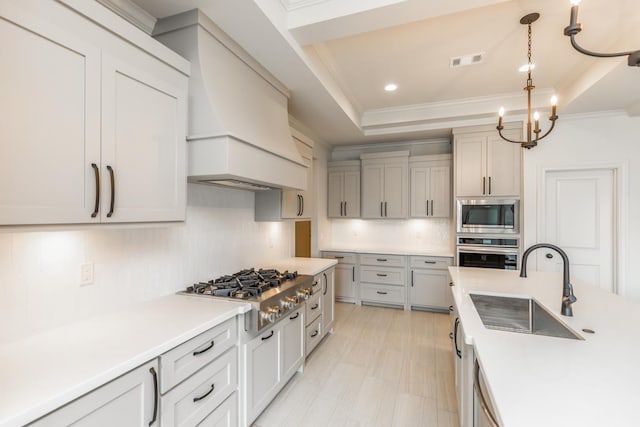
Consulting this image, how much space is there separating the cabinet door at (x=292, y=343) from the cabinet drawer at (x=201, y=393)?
0.59m

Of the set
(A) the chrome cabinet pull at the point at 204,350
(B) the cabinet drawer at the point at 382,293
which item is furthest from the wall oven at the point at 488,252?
(A) the chrome cabinet pull at the point at 204,350

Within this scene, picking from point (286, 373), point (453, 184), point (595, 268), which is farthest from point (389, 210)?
point (286, 373)

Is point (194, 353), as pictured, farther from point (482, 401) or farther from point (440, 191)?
point (440, 191)

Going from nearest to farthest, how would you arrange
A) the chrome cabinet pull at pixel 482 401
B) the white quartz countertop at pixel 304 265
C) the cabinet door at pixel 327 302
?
the chrome cabinet pull at pixel 482 401, the white quartz countertop at pixel 304 265, the cabinet door at pixel 327 302

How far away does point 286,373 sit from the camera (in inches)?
94.1

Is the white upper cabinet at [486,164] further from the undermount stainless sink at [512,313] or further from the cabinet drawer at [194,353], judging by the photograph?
the cabinet drawer at [194,353]

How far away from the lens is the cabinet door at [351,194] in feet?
16.5

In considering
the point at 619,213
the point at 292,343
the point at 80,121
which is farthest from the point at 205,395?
the point at 619,213

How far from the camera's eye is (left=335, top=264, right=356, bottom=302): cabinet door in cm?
479

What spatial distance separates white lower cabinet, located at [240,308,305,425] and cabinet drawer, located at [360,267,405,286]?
2.21 meters

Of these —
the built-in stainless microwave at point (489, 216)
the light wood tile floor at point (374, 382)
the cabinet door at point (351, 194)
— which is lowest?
the light wood tile floor at point (374, 382)

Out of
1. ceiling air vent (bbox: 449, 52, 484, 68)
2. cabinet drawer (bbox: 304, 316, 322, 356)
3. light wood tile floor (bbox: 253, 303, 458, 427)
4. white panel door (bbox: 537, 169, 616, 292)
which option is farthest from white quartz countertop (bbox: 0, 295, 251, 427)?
white panel door (bbox: 537, 169, 616, 292)

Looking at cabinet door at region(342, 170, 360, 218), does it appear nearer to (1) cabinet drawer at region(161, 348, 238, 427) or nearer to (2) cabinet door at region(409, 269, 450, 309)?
(2) cabinet door at region(409, 269, 450, 309)

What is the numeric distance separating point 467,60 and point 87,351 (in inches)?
134
